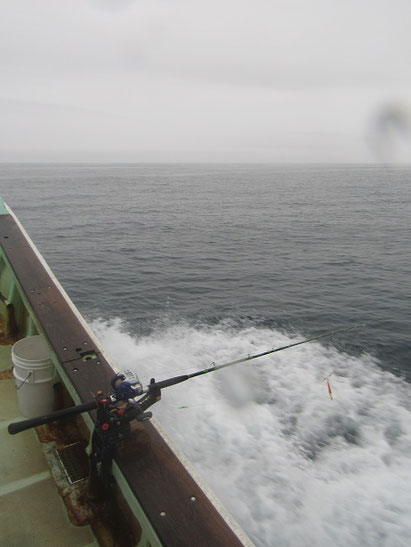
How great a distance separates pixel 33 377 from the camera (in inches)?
178

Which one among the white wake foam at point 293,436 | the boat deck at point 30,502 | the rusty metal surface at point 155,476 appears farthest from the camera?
the white wake foam at point 293,436

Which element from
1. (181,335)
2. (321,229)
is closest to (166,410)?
(181,335)

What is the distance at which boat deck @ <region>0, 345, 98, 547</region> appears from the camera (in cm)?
342

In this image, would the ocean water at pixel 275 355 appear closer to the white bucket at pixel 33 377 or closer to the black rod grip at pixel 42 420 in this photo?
the white bucket at pixel 33 377

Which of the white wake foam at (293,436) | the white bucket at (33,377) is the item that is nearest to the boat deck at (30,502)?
the white bucket at (33,377)

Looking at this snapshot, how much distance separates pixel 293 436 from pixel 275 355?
304 centimetres

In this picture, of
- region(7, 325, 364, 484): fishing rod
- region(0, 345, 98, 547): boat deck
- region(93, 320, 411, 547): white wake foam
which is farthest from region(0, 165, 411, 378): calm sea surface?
region(7, 325, 364, 484): fishing rod

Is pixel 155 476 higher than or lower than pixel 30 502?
higher

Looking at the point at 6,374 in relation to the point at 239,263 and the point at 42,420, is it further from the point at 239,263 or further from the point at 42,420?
the point at 239,263

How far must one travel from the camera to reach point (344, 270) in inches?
744

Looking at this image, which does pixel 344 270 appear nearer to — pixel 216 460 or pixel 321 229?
pixel 321 229

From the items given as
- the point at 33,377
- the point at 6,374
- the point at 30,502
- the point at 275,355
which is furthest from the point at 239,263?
the point at 30,502

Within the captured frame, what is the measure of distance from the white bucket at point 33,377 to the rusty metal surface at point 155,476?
0.94ft

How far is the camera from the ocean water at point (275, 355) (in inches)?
225
